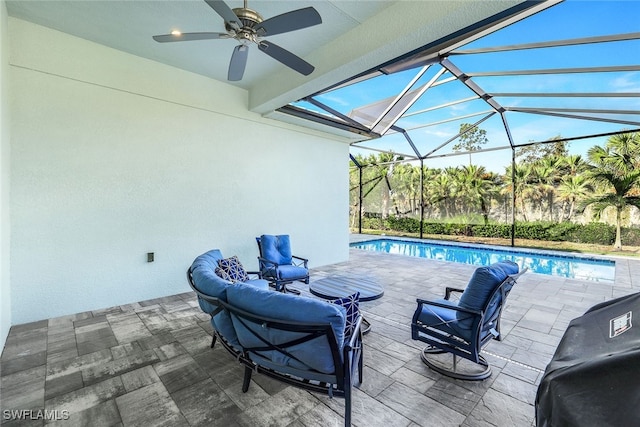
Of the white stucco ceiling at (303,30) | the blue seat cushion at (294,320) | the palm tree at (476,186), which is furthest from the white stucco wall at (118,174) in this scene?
the palm tree at (476,186)

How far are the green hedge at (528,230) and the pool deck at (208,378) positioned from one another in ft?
27.9

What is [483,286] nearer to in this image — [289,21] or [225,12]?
[289,21]

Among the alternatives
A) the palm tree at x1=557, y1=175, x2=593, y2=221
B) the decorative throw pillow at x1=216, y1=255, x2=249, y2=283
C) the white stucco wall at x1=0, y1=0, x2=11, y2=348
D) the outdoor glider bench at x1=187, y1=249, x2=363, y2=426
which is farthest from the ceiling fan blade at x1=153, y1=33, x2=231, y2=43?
the palm tree at x1=557, y1=175, x2=593, y2=221

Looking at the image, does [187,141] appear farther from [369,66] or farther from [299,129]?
[369,66]

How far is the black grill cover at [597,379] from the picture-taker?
74 centimetres

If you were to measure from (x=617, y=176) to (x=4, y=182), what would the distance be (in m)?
13.9

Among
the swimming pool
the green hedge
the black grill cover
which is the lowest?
the swimming pool

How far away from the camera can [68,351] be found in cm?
277

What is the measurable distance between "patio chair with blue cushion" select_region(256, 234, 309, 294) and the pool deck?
1.18m

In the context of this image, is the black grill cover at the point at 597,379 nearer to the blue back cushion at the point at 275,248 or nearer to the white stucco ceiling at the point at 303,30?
the white stucco ceiling at the point at 303,30

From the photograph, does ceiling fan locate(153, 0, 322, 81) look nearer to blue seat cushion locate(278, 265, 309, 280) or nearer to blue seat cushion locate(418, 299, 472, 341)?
blue seat cushion locate(418, 299, 472, 341)

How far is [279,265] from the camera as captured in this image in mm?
4715

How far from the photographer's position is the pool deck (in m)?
1.92

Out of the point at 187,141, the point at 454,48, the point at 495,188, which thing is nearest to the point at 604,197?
the point at 495,188
